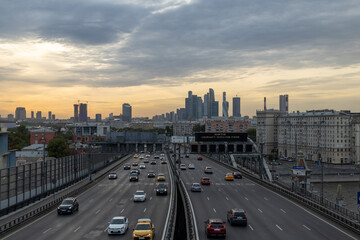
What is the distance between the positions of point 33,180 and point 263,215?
23.5 metres

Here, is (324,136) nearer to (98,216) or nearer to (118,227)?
(98,216)

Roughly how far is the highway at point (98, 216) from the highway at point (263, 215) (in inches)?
163

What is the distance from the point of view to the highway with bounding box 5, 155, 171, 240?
26.3 metres

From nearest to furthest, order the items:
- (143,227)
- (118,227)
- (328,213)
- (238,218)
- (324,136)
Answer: (143,227), (118,227), (238,218), (328,213), (324,136)

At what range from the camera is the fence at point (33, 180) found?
3262 cm

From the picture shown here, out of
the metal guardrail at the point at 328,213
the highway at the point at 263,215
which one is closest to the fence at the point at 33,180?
the highway at the point at 263,215

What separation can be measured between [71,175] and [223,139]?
85.0ft

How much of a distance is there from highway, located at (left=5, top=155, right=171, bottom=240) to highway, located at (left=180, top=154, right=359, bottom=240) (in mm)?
4143

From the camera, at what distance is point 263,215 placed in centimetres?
3416

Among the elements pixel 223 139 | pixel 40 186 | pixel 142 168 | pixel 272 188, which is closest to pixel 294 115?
pixel 142 168

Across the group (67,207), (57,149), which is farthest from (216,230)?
(57,149)

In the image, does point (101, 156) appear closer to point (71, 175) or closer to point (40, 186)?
point (71, 175)

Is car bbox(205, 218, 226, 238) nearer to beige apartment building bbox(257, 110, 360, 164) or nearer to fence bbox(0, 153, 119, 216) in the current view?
fence bbox(0, 153, 119, 216)

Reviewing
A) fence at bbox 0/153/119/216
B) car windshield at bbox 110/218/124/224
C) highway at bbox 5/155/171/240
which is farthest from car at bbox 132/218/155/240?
fence at bbox 0/153/119/216
